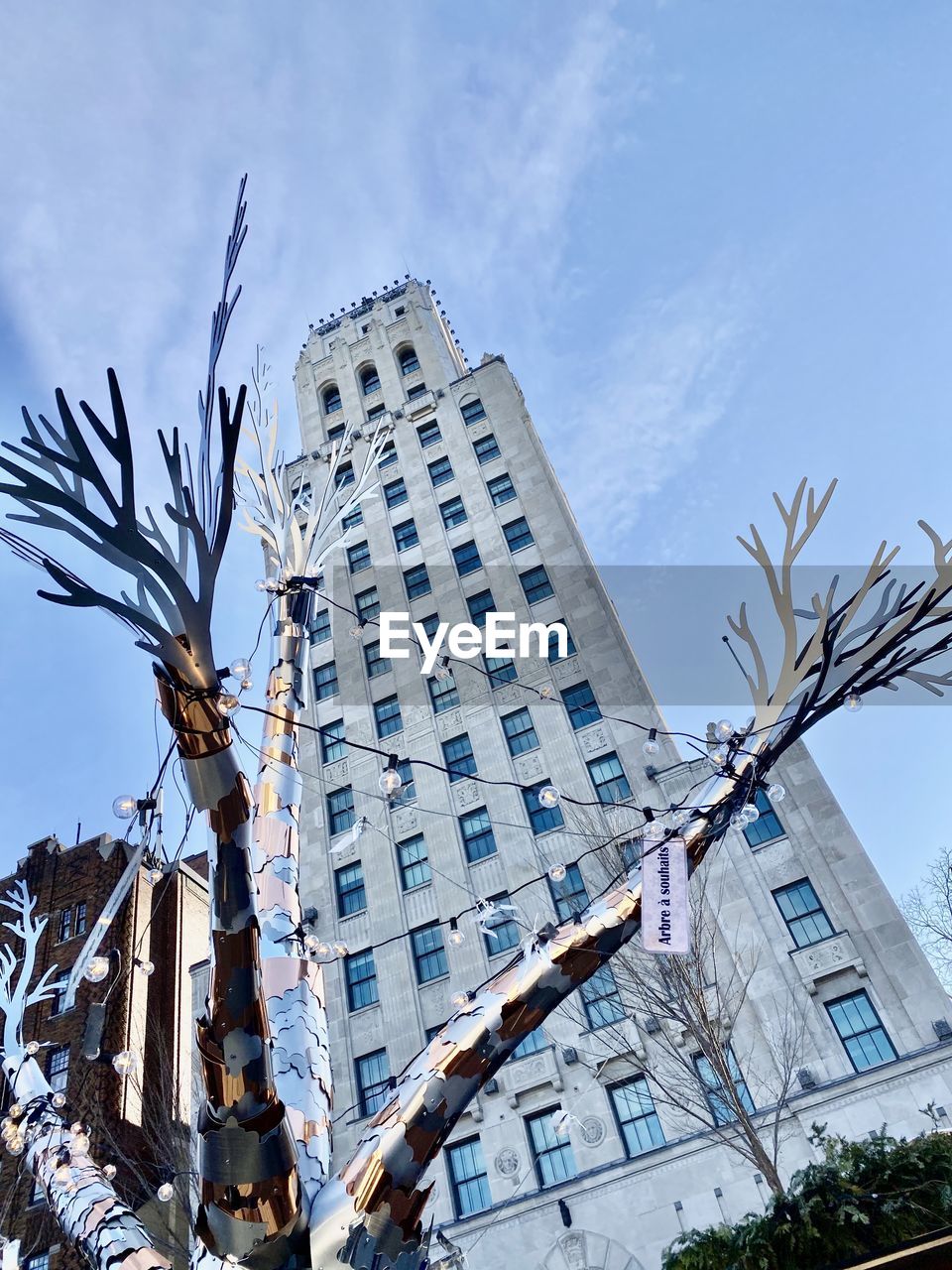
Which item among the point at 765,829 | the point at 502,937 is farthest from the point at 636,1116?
the point at 765,829

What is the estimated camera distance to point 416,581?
3023cm

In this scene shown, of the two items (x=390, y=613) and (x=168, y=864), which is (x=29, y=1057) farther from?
(x=390, y=613)

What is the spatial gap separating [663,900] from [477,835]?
691 inches

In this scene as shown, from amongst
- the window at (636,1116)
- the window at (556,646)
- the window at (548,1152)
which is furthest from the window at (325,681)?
the window at (636,1116)

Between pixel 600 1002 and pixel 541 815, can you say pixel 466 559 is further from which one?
pixel 600 1002

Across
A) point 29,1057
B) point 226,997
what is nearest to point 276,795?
point 226,997

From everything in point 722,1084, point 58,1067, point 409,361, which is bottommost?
point 722,1084

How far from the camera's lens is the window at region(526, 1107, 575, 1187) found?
58.3ft

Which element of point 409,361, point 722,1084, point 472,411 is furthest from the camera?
point 409,361

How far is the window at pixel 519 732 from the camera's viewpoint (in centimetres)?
2455

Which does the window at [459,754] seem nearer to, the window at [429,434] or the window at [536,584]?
the window at [536,584]

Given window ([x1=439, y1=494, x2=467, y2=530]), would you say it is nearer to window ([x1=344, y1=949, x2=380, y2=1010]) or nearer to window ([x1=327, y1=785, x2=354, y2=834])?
window ([x1=327, y1=785, x2=354, y2=834])

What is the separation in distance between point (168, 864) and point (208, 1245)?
7.86ft

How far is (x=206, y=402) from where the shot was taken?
495cm
